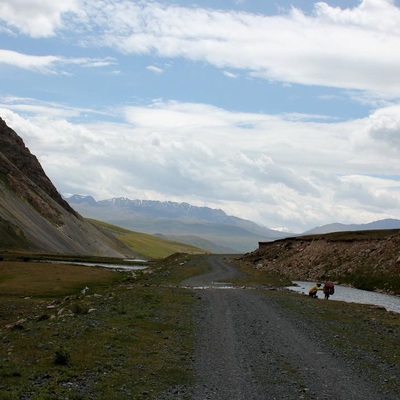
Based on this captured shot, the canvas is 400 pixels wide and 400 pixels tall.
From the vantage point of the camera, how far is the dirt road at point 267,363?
55.0 feet

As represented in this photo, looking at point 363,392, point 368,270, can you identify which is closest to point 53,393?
point 363,392

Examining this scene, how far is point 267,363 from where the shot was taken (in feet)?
67.7

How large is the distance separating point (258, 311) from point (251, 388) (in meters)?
19.7

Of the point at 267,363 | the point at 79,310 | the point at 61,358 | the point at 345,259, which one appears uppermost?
the point at 345,259

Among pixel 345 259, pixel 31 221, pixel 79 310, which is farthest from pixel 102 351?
pixel 31 221

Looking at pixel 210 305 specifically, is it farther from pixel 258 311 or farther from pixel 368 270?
pixel 368 270

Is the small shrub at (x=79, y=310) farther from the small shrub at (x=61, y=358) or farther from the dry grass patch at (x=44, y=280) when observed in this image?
the dry grass patch at (x=44, y=280)

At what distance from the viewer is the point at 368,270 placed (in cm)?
7038

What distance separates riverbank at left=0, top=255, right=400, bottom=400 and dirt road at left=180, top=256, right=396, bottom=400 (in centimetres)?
47

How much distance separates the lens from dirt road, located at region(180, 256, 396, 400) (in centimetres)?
1675

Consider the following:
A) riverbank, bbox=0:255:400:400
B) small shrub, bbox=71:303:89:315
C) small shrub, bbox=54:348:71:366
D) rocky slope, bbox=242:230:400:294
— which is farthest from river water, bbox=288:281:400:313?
small shrub, bbox=54:348:71:366

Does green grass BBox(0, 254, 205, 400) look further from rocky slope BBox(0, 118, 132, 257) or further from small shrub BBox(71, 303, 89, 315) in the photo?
rocky slope BBox(0, 118, 132, 257)

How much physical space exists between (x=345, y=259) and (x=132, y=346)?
61880mm

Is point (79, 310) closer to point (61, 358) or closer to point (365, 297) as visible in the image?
point (61, 358)
